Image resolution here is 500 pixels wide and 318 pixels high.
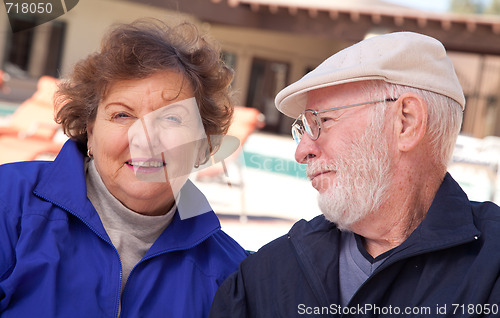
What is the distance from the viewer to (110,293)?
1726 millimetres

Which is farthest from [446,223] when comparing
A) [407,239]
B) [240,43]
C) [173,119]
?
[240,43]

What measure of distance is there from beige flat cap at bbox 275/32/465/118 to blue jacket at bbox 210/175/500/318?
0.30 m

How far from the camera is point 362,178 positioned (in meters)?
1.71

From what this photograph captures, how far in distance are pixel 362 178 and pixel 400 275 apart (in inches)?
11.9

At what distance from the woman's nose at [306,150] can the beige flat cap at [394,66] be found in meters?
0.15

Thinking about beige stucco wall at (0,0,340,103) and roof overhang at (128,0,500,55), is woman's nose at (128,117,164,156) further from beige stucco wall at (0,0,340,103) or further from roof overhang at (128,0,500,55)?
beige stucco wall at (0,0,340,103)

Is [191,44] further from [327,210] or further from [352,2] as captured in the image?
[352,2]

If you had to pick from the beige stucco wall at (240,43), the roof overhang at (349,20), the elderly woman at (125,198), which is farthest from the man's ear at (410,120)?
the beige stucco wall at (240,43)

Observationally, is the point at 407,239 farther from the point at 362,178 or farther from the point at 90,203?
the point at 90,203

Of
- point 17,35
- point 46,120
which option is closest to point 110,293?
point 46,120

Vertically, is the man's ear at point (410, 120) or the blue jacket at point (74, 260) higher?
the man's ear at point (410, 120)

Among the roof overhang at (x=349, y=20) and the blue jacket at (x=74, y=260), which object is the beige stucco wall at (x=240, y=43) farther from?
the blue jacket at (x=74, y=260)

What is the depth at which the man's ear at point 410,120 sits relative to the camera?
1.68 m

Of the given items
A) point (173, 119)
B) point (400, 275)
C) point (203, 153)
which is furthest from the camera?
point (203, 153)
